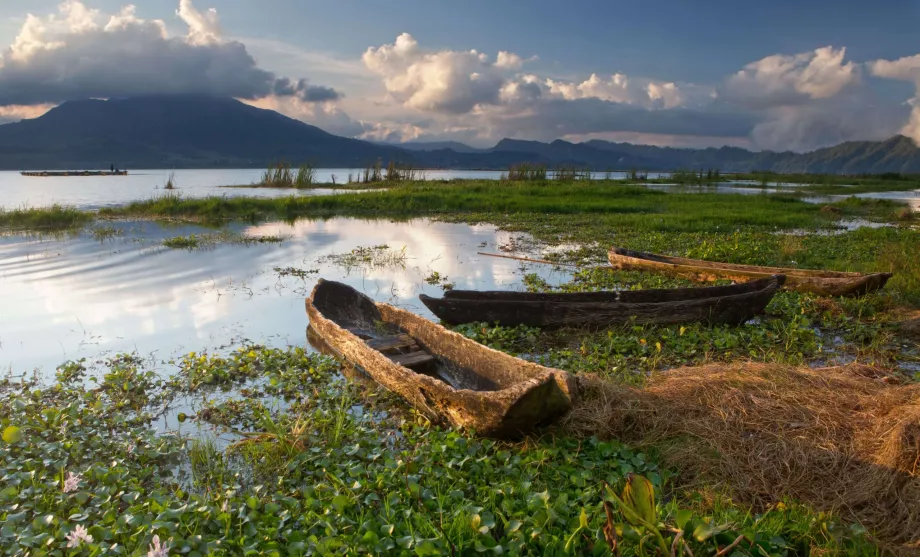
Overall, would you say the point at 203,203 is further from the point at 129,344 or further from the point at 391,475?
the point at 391,475

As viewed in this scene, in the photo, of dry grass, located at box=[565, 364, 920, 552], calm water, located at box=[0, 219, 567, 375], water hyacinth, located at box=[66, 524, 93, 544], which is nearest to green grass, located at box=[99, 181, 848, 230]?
calm water, located at box=[0, 219, 567, 375]

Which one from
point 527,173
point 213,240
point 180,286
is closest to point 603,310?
point 180,286

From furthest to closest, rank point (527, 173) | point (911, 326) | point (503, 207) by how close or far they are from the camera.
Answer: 1. point (527, 173)
2. point (503, 207)
3. point (911, 326)

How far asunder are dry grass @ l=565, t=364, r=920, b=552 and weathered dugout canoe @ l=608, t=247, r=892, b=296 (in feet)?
13.7

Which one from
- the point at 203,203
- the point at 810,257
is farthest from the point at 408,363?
the point at 203,203

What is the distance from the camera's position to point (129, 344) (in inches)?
298

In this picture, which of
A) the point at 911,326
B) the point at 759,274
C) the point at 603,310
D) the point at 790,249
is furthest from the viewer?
the point at 790,249

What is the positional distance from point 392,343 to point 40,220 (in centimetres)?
1853

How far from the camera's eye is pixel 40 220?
1892 cm

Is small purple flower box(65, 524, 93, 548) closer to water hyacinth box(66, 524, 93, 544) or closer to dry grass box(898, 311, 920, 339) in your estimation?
water hyacinth box(66, 524, 93, 544)

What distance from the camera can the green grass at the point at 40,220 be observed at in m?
18.6

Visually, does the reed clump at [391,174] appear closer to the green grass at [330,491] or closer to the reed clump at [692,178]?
the reed clump at [692,178]

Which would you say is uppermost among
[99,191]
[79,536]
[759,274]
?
[99,191]

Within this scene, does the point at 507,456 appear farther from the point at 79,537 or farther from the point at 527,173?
the point at 527,173
